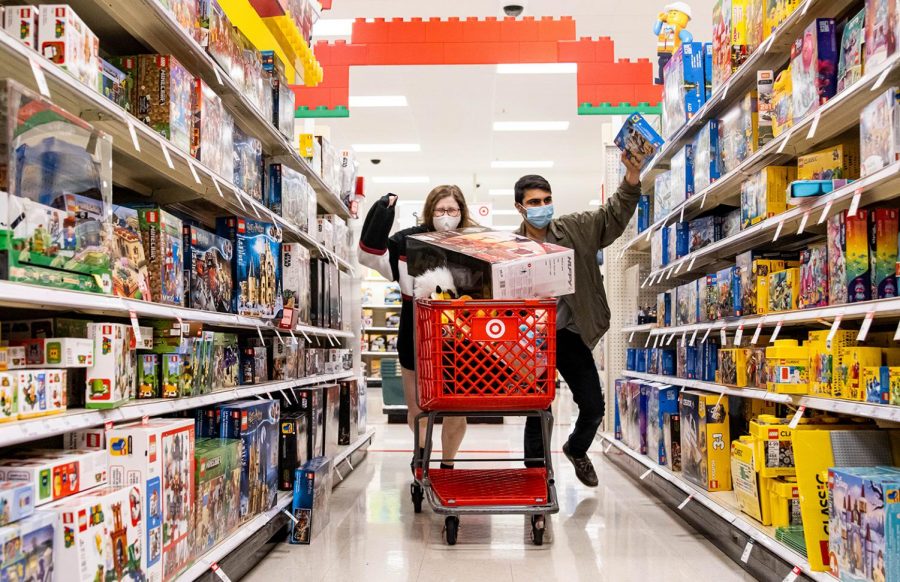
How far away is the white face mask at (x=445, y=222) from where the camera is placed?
3.54 m

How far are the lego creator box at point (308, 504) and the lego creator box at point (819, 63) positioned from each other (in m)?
2.26

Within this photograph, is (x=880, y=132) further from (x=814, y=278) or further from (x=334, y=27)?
(x=334, y=27)

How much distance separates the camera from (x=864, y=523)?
1.84 meters

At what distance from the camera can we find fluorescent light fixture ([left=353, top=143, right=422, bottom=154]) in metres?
12.8

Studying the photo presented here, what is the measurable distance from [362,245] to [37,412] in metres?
2.25

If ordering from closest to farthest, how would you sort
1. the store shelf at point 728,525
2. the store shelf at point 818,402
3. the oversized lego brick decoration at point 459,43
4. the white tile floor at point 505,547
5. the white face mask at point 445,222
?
the store shelf at point 818,402 → the store shelf at point 728,525 → the white tile floor at point 505,547 → the white face mask at point 445,222 → the oversized lego brick decoration at point 459,43

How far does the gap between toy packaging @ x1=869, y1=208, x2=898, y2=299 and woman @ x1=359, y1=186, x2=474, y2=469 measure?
73.8 inches

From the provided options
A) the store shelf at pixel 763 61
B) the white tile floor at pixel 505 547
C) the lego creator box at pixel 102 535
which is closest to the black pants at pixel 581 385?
the white tile floor at pixel 505 547

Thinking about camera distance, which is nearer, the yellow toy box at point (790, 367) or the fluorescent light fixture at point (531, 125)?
the yellow toy box at point (790, 367)

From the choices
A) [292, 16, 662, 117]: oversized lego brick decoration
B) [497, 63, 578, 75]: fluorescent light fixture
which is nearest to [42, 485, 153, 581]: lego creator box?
[292, 16, 662, 117]: oversized lego brick decoration

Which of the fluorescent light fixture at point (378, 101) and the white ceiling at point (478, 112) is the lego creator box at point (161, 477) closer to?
the white ceiling at point (478, 112)

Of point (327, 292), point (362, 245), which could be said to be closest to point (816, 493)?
point (362, 245)

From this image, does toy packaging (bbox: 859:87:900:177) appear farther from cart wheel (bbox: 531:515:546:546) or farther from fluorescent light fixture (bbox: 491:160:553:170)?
fluorescent light fixture (bbox: 491:160:553:170)

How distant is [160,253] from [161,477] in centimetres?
66
